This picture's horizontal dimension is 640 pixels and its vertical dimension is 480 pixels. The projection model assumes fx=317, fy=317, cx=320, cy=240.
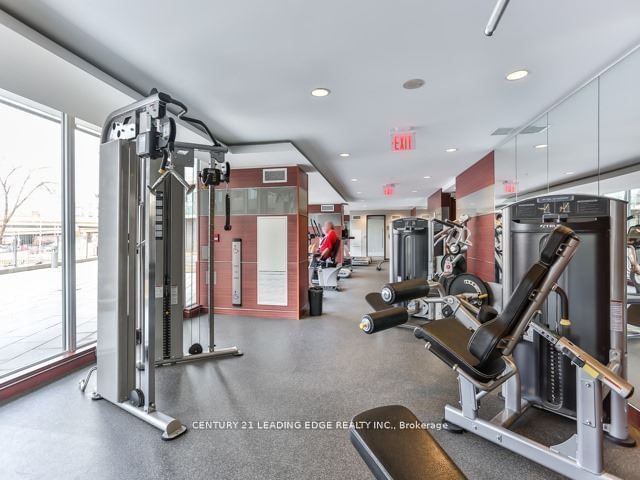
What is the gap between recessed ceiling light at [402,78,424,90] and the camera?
286cm

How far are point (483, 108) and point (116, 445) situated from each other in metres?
4.43

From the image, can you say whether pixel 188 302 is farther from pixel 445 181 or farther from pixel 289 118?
pixel 445 181

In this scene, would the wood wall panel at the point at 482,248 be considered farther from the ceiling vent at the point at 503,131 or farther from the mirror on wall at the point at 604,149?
the mirror on wall at the point at 604,149

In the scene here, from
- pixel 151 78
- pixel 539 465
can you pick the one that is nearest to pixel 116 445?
pixel 539 465

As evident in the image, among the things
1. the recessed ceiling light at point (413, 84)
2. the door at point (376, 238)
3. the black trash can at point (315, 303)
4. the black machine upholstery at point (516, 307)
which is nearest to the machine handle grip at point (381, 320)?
the black machine upholstery at point (516, 307)

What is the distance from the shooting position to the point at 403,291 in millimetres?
1470

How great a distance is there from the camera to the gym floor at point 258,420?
188cm

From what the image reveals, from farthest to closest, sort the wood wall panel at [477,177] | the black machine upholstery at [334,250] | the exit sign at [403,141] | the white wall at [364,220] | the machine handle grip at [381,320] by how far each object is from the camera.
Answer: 1. the white wall at [364,220]
2. the black machine upholstery at [334,250]
3. the wood wall panel at [477,177]
4. the exit sign at [403,141]
5. the machine handle grip at [381,320]

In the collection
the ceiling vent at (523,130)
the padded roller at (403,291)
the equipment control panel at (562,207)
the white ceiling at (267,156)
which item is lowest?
the padded roller at (403,291)

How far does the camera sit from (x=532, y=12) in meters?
1.98

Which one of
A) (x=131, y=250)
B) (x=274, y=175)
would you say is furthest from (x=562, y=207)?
(x=274, y=175)

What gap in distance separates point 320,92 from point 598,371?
2.90m

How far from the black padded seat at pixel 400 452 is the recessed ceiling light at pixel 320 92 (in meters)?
2.87

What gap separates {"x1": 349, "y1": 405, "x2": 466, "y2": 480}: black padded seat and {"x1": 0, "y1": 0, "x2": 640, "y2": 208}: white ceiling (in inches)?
86.8
